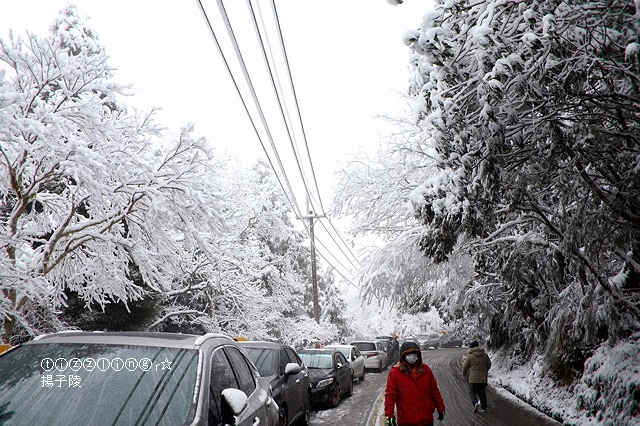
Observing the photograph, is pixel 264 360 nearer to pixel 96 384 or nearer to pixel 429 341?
pixel 96 384

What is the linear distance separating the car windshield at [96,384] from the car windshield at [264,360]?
492 cm

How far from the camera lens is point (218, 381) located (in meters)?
3.95

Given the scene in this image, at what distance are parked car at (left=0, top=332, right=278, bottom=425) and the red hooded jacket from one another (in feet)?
6.04

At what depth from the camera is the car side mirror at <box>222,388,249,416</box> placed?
3459 millimetres

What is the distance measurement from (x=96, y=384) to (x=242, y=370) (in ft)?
5.70

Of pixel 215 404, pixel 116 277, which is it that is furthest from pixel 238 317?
pixel 215 404

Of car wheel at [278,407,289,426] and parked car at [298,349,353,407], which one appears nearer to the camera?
car wheel at [278,407,289,426]

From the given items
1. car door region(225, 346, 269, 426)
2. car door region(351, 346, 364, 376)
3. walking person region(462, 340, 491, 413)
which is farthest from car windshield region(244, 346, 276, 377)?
car door region(351, 346, 364, 376)

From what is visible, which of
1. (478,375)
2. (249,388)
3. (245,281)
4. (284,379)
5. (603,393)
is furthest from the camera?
(245,281)

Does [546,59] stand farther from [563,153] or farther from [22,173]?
[22,173]

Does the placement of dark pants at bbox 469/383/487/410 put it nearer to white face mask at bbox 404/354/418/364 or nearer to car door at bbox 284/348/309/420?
car door at bbox 284/348/309/420

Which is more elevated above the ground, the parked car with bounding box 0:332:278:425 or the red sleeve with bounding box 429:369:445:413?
the parked car with bounding box 0:332:278:425

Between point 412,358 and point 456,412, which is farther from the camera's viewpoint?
point 456,412

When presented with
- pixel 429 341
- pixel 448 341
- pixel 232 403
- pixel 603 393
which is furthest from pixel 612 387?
pixel 448 341
